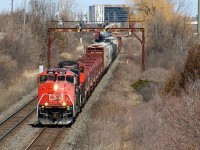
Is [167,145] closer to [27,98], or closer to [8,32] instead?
[27,98]

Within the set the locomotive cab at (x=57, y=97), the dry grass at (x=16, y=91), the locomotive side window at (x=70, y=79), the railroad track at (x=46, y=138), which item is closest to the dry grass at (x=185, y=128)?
the railroad track at (x=46, y=138)

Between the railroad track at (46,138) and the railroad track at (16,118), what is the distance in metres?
1.58

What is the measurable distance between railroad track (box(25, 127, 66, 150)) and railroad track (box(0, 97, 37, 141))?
158cm

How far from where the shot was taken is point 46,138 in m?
19.8

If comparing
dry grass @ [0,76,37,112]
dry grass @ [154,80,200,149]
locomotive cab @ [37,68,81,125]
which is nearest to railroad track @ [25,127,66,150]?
locomotive cab @ [37,68,81,125]

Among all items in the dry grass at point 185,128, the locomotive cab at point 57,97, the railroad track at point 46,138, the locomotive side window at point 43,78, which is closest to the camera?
the dry grass at point 185,128

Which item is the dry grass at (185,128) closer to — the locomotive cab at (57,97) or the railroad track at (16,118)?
the locomotive cab at (57,97)

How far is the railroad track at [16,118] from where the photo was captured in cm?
2162

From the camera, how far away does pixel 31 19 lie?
2308 inches

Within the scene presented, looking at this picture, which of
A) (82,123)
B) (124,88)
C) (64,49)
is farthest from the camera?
(64,49)

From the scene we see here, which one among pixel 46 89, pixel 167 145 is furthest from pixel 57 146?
pixel 167 145

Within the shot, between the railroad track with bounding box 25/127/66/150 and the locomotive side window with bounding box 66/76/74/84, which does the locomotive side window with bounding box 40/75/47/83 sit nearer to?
the locomotive side window with bounding box 66/76/74/84

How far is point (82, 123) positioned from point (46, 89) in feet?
9.28

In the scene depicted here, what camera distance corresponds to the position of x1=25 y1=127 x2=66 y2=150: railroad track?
18.3 metres
